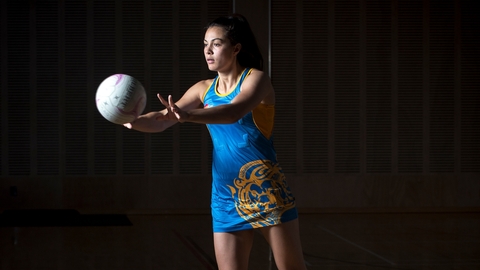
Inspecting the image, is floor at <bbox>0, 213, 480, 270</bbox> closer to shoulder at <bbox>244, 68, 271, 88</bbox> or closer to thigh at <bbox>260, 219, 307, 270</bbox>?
thigh at <bbox>260, 219, 307, 270</bbox>

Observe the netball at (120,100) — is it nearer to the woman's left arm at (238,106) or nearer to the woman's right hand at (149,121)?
the woman's right hand at (149,121)

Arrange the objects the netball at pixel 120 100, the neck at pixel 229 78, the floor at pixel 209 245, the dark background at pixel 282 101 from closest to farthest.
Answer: the netball at pixel 120 100 < the neck at pixel 229 78 < the floor at pixel 209 245 < the dark background at pixel 282 101

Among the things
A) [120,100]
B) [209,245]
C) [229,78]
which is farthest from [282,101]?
[120,100]

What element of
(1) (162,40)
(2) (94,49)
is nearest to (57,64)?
(2) (94,49)

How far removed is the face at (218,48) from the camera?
229 centimetres

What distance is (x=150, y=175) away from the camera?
8.48 meters

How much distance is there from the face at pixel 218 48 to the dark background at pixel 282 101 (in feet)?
20.2

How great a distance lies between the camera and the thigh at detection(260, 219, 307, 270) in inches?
88.3

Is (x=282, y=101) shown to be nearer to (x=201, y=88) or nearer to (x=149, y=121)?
(x=201, y=88)

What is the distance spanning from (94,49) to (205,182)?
248 centimetres

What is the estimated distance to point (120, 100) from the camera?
2.21 meters

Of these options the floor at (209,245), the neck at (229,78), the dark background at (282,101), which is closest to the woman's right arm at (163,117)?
the neck at (229,78)

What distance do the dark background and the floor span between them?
2.60 ft

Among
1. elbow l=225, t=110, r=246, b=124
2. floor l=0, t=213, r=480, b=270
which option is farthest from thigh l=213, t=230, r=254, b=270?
floor l=0, t=213, r=480, b=270
